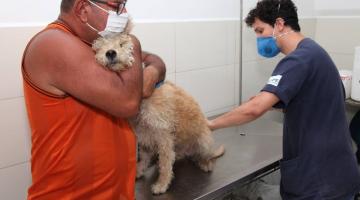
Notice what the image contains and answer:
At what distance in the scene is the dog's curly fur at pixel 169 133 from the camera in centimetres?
149

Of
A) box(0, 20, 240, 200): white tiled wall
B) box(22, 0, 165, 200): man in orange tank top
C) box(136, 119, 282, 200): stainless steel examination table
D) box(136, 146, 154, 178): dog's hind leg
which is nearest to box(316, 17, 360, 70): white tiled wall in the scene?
box(0, 20, 240, 200): white tiled wall

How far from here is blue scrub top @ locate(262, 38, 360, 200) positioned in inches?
57.3

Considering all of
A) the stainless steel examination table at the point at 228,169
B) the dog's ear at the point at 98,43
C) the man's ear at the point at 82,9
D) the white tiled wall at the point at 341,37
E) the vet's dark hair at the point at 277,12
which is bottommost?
the stainless steel examination table at the point at 228,169

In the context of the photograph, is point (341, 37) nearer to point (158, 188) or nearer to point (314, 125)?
point (314, 125)

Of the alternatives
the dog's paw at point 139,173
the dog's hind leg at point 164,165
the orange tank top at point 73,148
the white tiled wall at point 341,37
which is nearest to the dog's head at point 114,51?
the orange tank top at point 73,148

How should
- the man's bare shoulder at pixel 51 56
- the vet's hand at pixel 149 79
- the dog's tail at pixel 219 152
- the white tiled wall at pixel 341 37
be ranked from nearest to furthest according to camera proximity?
the man's bare shoulder at pixel 51 56, the vet's hand at pixel 149 79, the dog's tail at pixel 219 152, the white tiled wall at pixel 341 37

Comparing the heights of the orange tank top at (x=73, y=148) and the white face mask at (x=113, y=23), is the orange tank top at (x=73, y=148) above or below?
below

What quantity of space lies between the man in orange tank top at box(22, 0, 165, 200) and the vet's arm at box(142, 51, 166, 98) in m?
0.16

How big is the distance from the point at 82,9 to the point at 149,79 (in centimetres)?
35

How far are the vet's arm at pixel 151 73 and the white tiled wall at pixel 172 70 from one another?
1.70ft

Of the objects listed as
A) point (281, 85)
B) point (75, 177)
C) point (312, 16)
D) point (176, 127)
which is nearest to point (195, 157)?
point (176, 127)

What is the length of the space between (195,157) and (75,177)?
0.72 m

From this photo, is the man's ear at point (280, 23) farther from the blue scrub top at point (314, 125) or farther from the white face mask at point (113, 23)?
the white face mask at point (113, 23)

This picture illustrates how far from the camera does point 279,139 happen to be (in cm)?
220
